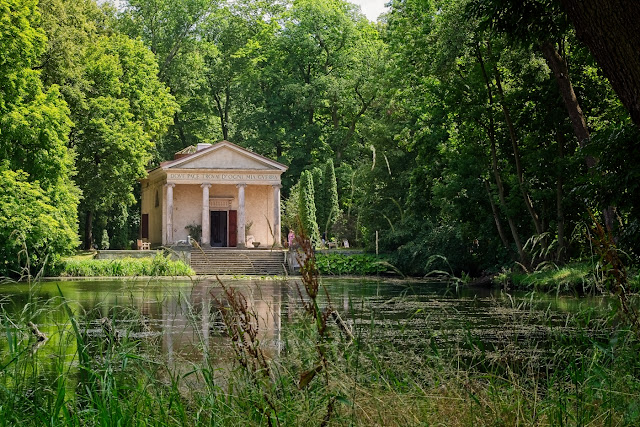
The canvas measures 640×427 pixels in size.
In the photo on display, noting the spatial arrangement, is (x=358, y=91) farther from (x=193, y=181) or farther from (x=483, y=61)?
(x=483, y=61)

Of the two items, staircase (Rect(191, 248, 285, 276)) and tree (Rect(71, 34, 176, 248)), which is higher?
tree (Rect(71, 34, 176, 248))

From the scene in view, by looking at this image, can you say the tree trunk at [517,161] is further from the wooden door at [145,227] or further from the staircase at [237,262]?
the wooden door at [145,227]

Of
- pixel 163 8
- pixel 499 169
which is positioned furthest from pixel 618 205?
pixel 163 8

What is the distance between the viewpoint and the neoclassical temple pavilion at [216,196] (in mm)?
45969

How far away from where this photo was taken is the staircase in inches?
1484

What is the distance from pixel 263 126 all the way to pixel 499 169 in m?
28.9

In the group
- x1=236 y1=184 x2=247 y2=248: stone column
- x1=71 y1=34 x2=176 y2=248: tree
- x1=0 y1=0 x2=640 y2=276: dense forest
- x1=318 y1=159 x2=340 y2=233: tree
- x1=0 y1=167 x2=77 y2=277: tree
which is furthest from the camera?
x1=318 y1=159 x2=340 y2=233: tree

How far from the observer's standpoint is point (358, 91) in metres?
50.7

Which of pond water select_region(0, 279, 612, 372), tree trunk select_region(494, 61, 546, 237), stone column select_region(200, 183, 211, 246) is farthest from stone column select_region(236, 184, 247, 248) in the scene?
tree trunk select_region(494, 61, 546, 237)

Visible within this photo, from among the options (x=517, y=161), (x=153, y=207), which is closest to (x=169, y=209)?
(x=153, y=207)

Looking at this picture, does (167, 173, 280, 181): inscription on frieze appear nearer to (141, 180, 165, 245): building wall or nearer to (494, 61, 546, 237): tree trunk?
(141, 180, 165, 245): building wall

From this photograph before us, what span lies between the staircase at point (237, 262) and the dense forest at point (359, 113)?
333cm

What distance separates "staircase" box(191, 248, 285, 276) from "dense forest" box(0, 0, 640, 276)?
333 centimetres

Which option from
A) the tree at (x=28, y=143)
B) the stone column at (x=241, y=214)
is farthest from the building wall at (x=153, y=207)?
the tree at (x=28, y=143)
